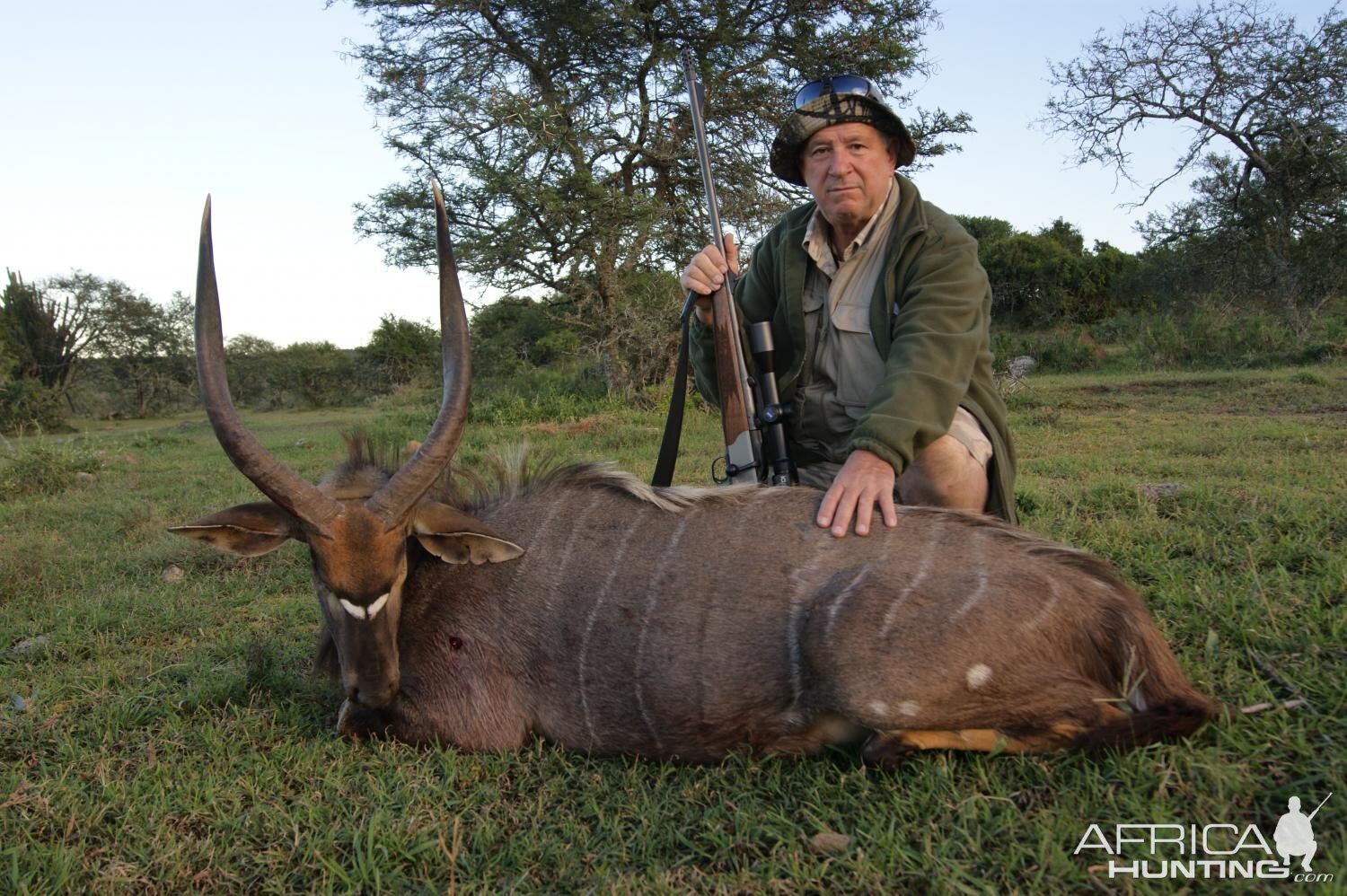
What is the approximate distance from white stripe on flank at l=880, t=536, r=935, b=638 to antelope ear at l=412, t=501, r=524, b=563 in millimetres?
1195

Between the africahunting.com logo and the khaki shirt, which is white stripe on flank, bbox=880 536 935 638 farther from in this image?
the khaki shirt

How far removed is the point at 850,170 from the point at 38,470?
8247 mm

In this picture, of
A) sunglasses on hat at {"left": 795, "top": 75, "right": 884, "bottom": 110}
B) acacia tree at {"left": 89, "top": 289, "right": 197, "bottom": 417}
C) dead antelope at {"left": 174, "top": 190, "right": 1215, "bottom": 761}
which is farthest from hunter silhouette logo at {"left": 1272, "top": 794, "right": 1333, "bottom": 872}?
acacia tree at {"left": 89, "top": 289, "right": 197, "bottom": 417}

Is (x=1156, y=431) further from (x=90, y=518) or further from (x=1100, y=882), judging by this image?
(x=90, y=518)

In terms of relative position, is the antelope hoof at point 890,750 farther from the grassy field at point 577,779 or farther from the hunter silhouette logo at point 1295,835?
the hunter silhouette logo at point 1295,835

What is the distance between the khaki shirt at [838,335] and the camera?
143 inches

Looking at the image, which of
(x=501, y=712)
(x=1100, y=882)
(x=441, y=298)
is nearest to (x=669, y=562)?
(x=501, y=712)

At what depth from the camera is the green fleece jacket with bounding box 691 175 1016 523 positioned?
296 centimetres

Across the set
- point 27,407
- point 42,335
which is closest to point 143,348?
point 42,335

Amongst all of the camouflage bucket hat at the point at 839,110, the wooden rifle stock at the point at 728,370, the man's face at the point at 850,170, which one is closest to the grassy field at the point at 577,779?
the wooden rifle stock at the point at 728,370

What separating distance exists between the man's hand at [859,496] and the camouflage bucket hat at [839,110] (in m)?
1.48

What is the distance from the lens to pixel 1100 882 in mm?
1915

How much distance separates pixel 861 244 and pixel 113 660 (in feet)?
11.4

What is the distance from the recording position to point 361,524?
9.16 ft
